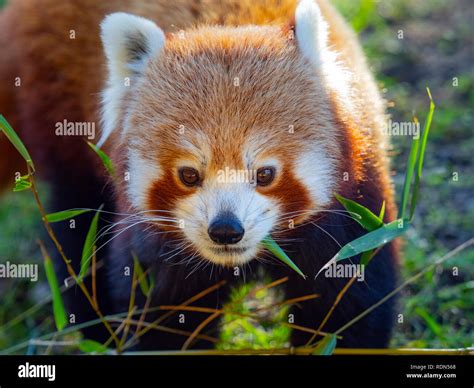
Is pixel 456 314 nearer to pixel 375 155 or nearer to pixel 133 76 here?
pixel 375 155

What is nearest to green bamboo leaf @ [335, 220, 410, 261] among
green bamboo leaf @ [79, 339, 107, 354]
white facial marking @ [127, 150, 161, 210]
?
white facial marking @ [127, 150, 161, 210]

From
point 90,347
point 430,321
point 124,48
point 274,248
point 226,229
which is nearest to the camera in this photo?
point 226,229

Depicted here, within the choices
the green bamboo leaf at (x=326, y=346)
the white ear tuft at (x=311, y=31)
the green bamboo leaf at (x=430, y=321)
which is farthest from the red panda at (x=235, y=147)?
the green bamboo leaf at (x=430, y=321)

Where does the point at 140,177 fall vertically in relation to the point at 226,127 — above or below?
below

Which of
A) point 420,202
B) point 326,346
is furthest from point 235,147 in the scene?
point 420,202

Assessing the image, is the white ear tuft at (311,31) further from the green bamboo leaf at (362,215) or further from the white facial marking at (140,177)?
the white facial marking at (140,177)

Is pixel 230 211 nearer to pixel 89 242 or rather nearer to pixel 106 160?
pixel 106 160
